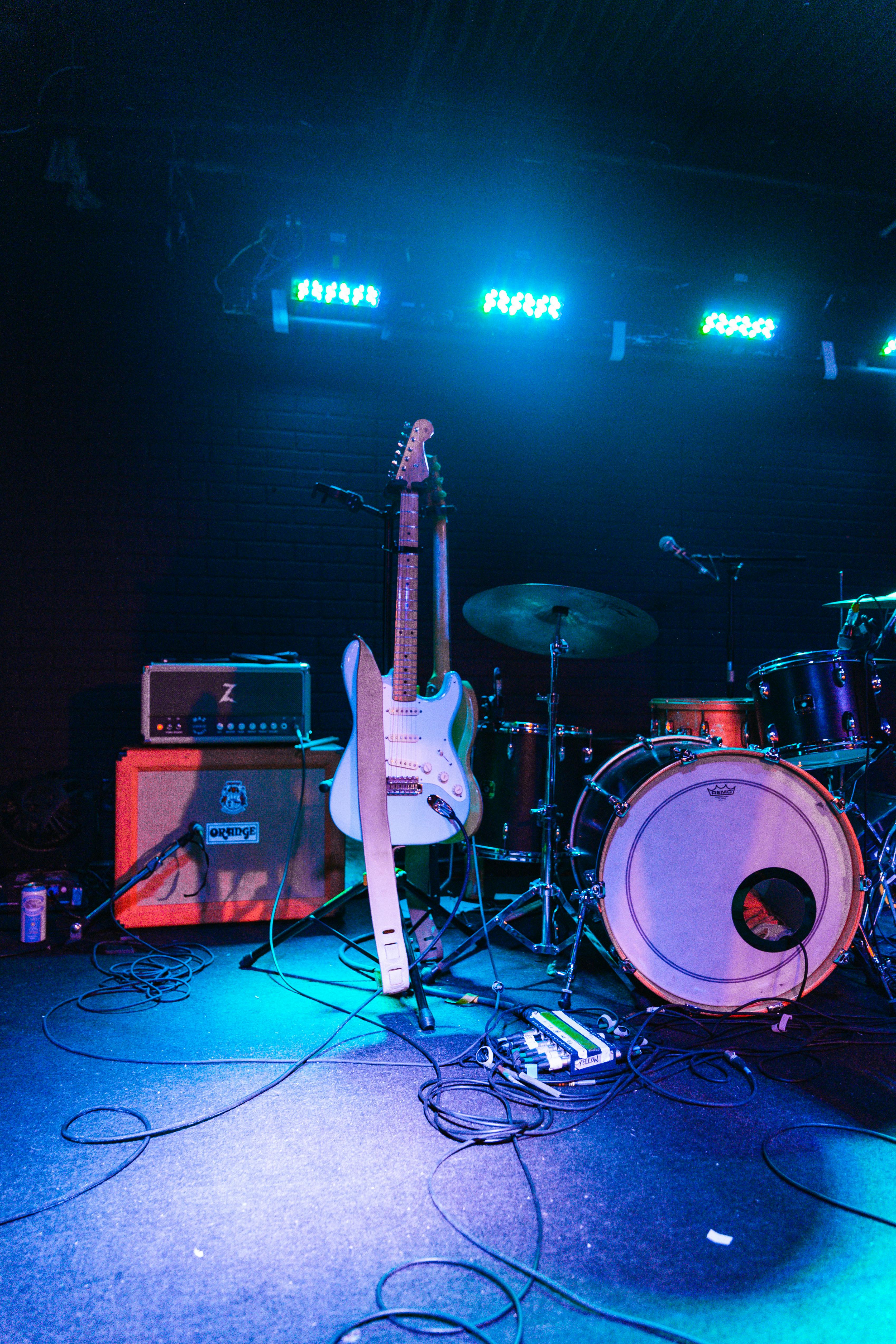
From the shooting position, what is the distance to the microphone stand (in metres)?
4.37

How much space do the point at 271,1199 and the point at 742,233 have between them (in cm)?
520

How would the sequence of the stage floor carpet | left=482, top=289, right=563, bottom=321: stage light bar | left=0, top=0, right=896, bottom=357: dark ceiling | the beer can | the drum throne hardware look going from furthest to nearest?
1. left=482, top=289, right=563, bottom=321: stage light bar
2. left=0, top=0, right=896, bottom=357: dark ceiling
3. the beer can
4. the drum throne hardware
5. the stage floor carpet

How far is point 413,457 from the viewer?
9.32ft

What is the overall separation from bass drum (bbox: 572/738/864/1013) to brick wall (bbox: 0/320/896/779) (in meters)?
2.28

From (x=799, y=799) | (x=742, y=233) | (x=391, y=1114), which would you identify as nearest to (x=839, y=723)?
(x=799, y=799)

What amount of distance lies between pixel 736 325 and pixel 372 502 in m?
2.39

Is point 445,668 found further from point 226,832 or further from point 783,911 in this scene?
point 783,911

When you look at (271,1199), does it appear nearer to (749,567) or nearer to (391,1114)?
(391,1114)

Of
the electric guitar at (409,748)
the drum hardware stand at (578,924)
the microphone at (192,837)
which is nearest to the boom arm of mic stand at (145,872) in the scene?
the microphone at (192,837)

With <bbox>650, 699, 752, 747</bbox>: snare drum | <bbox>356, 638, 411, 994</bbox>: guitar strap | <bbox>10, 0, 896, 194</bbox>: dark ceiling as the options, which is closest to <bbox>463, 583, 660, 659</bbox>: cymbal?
<bbox>356, 638, 411, 994</bbox>: guitar strap

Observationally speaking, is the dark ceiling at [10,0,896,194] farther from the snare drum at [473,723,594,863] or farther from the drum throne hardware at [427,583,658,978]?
the snare drum at [473,723,594,863]

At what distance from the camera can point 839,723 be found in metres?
2.66

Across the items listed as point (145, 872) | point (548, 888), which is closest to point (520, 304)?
point (548, 888)

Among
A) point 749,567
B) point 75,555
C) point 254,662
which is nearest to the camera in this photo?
point 254,662
